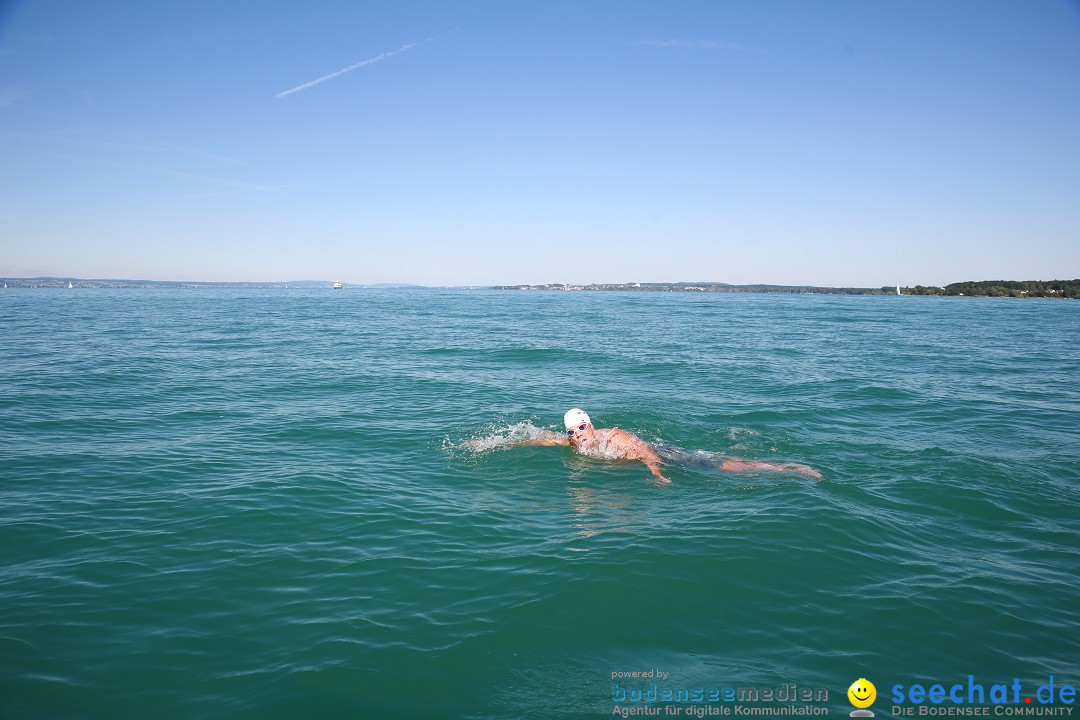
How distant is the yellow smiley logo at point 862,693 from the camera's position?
573cm

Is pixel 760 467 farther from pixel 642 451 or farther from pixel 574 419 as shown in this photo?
pixel 574 419

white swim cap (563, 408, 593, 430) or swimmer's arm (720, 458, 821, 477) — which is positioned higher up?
white swim cap (563, 408, 593, 430)

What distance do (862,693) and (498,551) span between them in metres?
5.12

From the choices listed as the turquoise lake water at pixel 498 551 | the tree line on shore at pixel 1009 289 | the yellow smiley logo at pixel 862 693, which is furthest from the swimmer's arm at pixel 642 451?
the tree line on shore at pixel 1009 289

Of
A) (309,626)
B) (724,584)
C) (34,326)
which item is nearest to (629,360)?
(724,584)

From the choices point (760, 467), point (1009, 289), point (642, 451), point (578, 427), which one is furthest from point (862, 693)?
point (1009, 289)

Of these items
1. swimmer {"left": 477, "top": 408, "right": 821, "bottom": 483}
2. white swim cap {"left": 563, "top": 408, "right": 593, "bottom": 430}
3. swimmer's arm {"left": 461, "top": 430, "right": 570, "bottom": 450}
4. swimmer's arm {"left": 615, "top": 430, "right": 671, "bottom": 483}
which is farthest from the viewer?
swimmer's arm {"left": 461, "top": 430, "right": 570, "bottom": 450}

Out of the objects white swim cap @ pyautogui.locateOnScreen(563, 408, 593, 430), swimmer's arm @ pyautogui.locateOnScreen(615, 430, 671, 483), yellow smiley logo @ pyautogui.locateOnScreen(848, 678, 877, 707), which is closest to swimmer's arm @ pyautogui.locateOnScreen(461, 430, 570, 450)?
white swim cap @ pyautogui.locateOnScreen(563, 408, 593, 430)

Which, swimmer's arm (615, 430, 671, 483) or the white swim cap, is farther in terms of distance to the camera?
the white swim cap

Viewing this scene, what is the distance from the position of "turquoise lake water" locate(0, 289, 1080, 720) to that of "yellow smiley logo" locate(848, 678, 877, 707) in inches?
4.1

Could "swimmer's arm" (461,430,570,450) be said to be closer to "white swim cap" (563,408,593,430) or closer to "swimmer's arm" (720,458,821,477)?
"white swim cap" (563,408,593,430)

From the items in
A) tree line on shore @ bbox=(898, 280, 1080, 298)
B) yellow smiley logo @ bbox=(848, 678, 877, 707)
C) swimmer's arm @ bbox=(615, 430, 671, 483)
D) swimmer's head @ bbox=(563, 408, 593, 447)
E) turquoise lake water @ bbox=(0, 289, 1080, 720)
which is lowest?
yellow smiley logo @ bbox=(848, 678, 877, 707)

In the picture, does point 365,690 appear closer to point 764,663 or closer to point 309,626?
point 309,626

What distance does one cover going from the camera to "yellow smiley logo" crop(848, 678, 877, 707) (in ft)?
18.8
